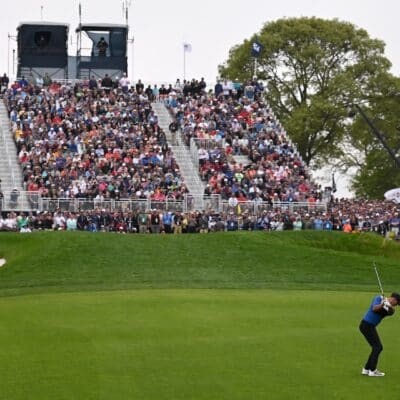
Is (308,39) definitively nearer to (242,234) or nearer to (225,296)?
(242,234)

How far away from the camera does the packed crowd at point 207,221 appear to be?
5341 cm

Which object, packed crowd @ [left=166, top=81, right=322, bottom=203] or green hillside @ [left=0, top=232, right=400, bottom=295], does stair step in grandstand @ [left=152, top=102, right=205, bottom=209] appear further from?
green hillside @ [left=0, top=232, right=400, bottom=295]

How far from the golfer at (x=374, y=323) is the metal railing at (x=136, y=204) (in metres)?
35.6

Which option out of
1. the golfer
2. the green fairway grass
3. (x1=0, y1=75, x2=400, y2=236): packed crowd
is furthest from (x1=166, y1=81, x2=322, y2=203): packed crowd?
the golfer

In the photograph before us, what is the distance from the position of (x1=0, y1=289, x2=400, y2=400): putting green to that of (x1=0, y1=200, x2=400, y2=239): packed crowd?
17.9 meters

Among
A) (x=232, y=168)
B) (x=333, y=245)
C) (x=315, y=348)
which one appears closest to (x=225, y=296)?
(x=315, y=348)

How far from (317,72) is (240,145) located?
2655 cm

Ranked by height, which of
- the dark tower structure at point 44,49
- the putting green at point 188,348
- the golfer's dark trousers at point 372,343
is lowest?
the putting green at point 188,348

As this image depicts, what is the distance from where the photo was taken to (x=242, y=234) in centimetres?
4906

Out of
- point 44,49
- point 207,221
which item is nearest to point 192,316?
point 207,221

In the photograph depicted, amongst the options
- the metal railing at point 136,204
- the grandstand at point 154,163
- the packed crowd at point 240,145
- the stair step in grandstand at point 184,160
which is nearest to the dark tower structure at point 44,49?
the grandstand at point 154,163

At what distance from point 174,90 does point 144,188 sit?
17.2 metres

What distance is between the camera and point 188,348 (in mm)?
23672

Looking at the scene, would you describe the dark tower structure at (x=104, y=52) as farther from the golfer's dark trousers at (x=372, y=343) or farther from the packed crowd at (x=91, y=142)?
the golfer's dark trousers at (x=372, y=343)
